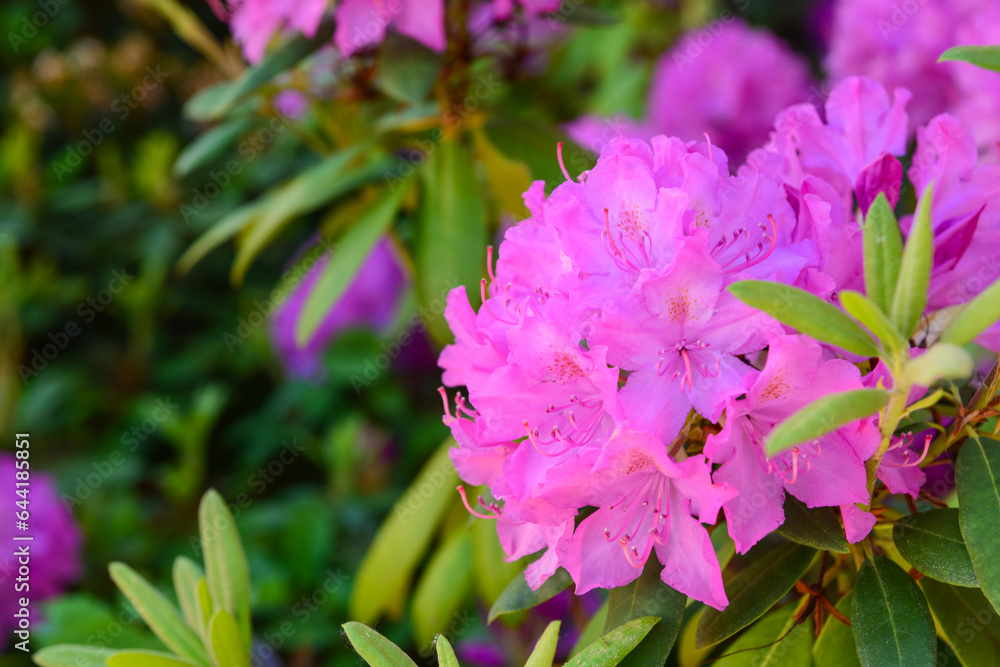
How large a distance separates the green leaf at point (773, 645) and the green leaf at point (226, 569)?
1.12ft

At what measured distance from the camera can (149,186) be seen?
1.73 meters

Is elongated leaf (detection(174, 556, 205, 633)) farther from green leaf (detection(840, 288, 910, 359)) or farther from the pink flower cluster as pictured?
green leaf (detection(840, 288, 910, 359))

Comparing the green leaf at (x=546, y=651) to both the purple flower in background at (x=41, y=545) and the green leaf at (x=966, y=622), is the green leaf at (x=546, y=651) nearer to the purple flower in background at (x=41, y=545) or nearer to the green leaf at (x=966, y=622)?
the green leaf at (x=966, y=622)

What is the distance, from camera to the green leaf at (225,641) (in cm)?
54

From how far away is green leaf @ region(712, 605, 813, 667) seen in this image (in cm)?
54

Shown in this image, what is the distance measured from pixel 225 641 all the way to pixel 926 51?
130 centimetres

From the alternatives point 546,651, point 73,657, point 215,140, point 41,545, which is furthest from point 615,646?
point 41,545

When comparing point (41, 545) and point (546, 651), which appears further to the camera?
point (41, 545)

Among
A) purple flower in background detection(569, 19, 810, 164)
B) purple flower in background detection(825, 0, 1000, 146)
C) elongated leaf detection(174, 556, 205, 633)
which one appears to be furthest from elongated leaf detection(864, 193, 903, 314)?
purple flower in background detection(569, 19, 810, 164)

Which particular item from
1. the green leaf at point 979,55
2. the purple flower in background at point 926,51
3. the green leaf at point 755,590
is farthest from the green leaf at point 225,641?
the purple flower in background at point 926,51

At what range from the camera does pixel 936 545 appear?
48 centimetres

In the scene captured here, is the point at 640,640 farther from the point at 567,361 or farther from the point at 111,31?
the point at 111,31

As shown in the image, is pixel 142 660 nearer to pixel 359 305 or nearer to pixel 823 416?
pixel 823 416

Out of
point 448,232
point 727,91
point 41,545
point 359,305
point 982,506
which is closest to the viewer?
point 982,506
